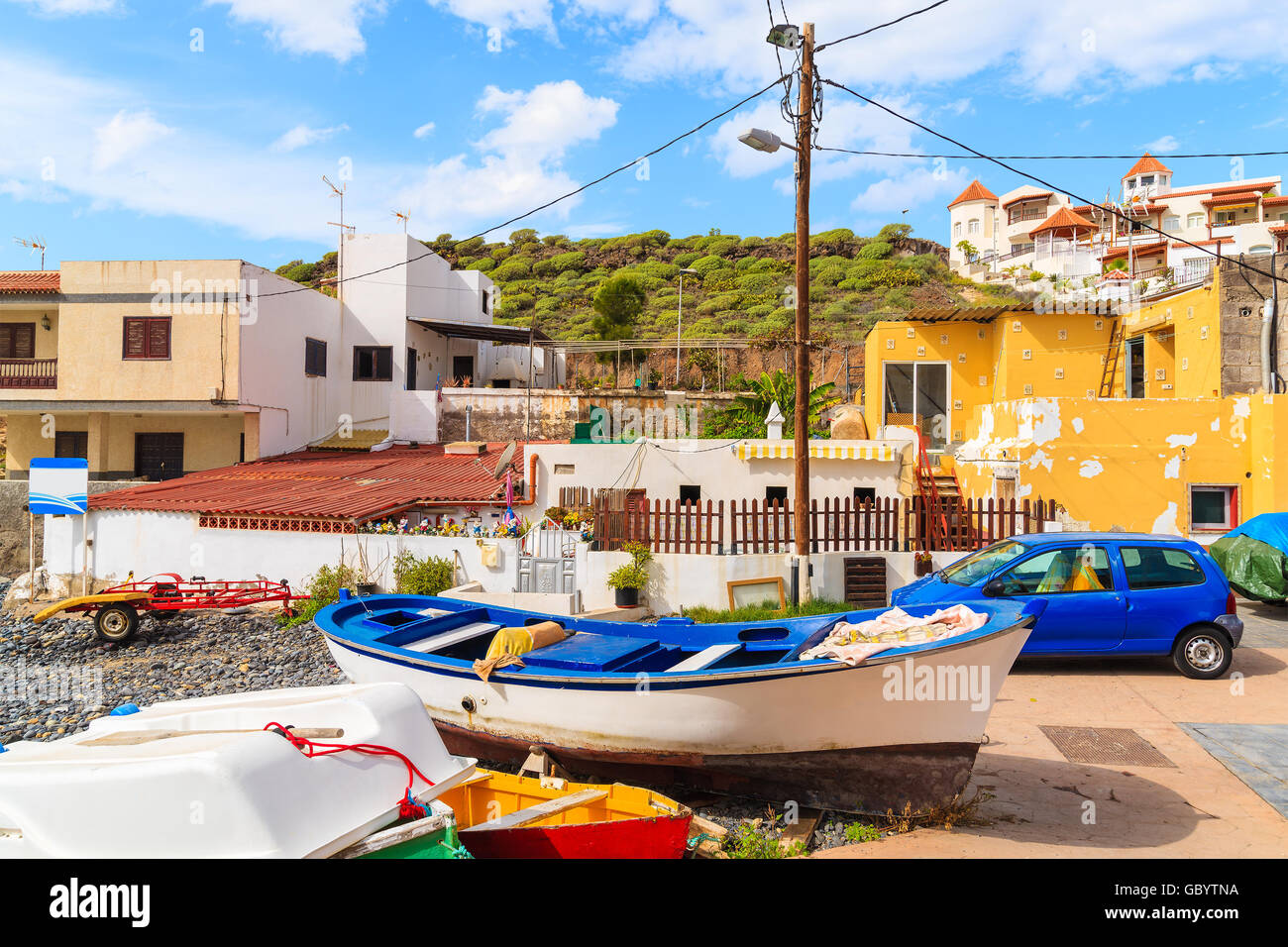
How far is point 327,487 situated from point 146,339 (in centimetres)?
856

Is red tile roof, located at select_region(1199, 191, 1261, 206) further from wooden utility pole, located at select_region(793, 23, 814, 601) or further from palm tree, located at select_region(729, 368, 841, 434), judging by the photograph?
wooden utility pole, located at select_region(793, 23, 814, 601)

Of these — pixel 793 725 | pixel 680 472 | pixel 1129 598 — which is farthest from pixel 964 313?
pixel 793 725

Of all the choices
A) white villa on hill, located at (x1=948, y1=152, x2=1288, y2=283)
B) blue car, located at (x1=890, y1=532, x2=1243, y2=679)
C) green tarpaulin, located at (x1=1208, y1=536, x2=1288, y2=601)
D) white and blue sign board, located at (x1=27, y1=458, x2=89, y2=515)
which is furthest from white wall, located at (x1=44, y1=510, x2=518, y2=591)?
white villa on hill, located at (x1=948, y1=152, x2=1288, y2=283)

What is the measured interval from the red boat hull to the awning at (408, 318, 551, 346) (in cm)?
2188

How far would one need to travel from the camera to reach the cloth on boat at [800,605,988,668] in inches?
231

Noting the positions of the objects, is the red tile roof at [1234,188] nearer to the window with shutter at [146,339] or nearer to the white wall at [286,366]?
the white wall at [286,366]

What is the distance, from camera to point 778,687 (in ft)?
19.7

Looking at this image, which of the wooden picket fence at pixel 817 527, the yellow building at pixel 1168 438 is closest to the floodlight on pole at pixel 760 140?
the wooden picket fence at pixel 817 527

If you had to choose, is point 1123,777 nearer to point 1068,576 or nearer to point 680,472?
point 1068,576

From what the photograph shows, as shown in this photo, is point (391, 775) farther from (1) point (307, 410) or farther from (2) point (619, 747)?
(1) point (307, 410)

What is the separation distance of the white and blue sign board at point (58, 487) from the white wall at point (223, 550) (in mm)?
704

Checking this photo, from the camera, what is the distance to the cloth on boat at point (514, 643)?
697cm

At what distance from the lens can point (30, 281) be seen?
72.0ft
